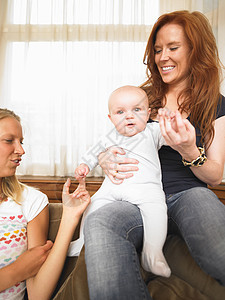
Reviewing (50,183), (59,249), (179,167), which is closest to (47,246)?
(59,249)

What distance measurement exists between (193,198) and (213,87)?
0.59m

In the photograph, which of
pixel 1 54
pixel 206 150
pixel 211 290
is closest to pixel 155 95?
pixel 206 150

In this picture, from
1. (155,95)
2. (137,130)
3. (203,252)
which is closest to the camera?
(203,252)

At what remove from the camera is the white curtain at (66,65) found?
3223 mm

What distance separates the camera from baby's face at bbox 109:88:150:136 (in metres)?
1.19

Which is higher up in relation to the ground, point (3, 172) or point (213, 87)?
point (213, 87)

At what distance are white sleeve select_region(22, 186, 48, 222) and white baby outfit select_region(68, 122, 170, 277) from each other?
0.21 m

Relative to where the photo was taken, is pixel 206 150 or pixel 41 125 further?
pixel 41 125

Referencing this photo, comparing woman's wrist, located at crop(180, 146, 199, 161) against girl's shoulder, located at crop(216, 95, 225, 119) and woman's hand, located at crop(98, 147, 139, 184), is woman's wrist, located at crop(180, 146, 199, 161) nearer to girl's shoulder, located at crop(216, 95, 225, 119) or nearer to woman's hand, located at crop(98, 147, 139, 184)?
woman's hand, located at crop(98, 147, 139, 184)

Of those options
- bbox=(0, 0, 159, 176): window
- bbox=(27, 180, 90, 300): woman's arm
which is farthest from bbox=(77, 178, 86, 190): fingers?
bbox=(0, 0, 159, 176): window

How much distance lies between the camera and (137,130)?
1.19 meters

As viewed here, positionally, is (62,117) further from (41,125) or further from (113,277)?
(113,277)

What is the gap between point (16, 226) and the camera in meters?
1.13

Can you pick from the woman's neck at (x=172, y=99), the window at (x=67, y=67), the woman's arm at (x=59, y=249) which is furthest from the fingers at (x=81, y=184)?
the window at (x=67, y=67)
